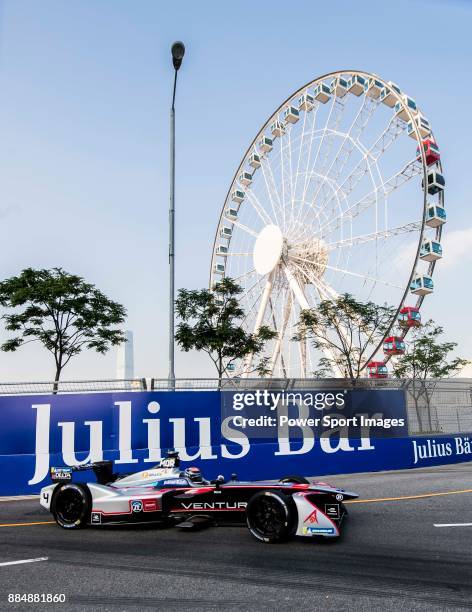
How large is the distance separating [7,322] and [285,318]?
57.5ft

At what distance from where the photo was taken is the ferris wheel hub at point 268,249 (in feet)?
121

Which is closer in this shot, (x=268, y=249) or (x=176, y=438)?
(x=176, y=438)

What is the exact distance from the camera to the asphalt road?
14.0 feet

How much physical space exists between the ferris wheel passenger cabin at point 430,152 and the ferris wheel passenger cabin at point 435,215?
2572mm

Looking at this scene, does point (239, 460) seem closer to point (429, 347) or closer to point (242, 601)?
point (242, 601)

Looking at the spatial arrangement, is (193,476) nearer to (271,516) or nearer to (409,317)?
(271,516)

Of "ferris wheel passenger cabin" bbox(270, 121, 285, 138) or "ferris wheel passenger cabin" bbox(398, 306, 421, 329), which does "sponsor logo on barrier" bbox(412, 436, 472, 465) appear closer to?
"ferris wheel passenger cabin" bbox(398, 306, 421, 329)

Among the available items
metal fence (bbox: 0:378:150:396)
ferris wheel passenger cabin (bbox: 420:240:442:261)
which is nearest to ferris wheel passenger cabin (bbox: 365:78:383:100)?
ferris wheel passenger cabin (bbox: 420:240:442:261)

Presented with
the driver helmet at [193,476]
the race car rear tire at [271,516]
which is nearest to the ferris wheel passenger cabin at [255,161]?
the driver helmet at [193,476]

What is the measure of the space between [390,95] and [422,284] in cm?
1128

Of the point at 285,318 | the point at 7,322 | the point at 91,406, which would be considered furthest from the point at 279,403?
the point at 285,318

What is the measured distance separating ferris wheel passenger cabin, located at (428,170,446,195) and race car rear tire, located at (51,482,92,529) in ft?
91.2

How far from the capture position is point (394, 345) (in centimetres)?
3259

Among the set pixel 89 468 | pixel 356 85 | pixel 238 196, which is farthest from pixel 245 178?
pixel 89 468
